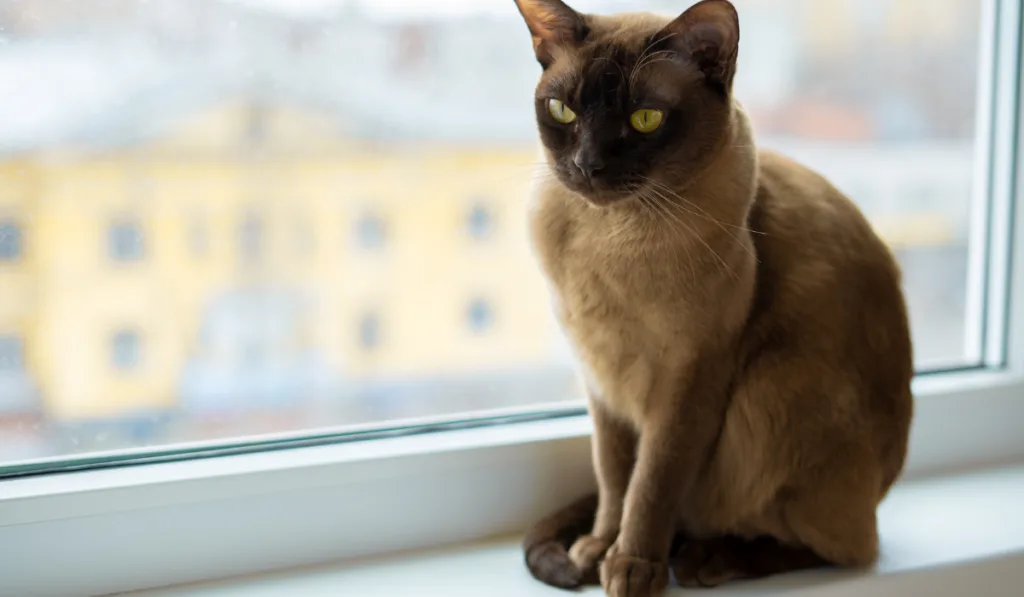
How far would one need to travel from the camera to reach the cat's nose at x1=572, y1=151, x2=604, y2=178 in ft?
2.94

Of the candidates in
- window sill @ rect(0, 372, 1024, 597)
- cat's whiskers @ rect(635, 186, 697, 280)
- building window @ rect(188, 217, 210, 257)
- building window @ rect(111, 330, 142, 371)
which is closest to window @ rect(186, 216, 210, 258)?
building window @ rect(188, 217, 210, 257)

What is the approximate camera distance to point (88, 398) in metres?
1.05

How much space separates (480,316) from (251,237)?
1.01ft

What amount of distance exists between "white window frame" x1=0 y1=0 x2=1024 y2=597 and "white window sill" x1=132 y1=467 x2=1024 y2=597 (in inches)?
1.1

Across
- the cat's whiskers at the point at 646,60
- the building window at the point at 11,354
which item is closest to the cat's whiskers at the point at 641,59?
the cat's whiskers at the point at 646,60

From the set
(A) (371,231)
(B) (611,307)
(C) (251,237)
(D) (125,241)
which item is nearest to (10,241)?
(D) (125,241)

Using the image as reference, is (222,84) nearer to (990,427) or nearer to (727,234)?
(727,234)

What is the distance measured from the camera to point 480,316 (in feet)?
4.02

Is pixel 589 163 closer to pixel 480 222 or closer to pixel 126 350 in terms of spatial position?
pixel 480 222

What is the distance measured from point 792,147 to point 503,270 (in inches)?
18.1

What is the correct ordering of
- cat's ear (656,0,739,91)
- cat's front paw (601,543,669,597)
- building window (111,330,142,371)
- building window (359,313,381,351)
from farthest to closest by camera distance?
building window (359,313,381,351) → building window (111,330,142,371) → cat's front paw (601,543,669,597) → cat's ear (656,0,739,91)

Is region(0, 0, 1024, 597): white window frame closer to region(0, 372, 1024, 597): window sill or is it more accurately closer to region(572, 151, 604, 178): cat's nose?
region(0, 372, 1024, 597): window sill

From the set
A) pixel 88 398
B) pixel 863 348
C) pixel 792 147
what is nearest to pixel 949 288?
pixel 792 147

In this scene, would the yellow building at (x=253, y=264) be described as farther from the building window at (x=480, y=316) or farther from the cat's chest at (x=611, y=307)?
the cat's chest at (x=611, y=307)
